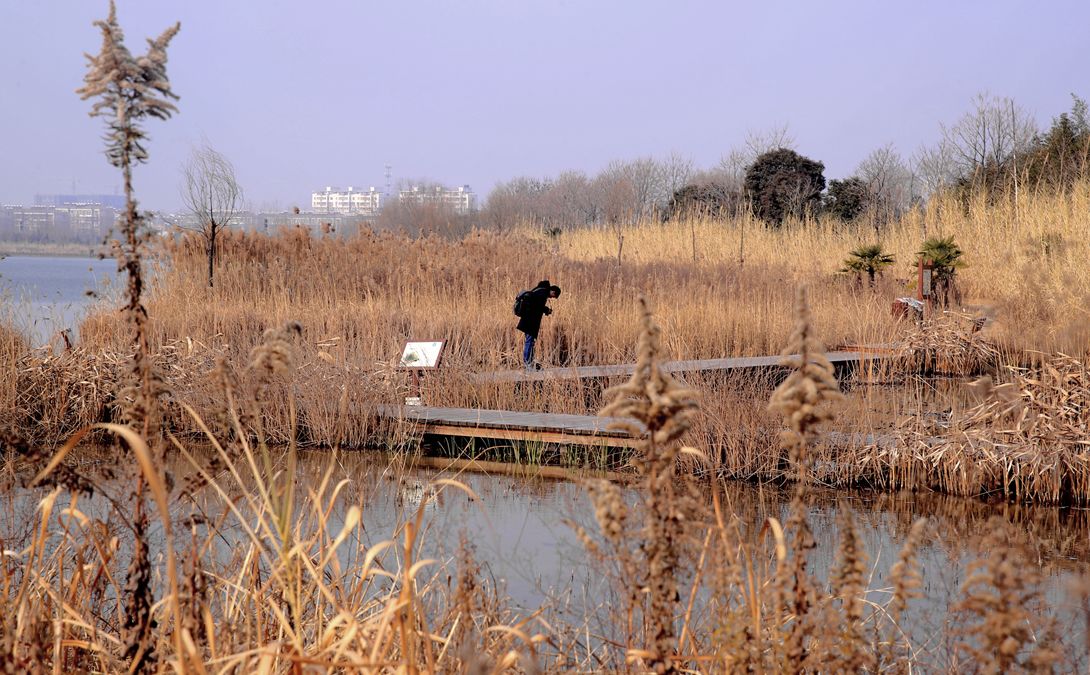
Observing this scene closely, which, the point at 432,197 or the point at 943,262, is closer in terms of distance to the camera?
the point at 943,262

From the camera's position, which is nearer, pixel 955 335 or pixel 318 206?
pixel 955 335

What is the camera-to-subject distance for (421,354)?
9.45 metres

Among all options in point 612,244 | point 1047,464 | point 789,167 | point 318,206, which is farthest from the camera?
point 318,206

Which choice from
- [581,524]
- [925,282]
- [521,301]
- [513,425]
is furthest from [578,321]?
[581,524]

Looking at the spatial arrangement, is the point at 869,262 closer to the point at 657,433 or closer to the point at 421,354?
the point at 421,354

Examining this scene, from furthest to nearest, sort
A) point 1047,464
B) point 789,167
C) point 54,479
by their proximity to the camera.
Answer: point 789,167, point 1047,464, point 54,479

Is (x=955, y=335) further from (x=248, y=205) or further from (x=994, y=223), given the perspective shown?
(x=248, y=205)

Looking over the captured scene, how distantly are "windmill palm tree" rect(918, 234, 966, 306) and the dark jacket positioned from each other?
20.5ft

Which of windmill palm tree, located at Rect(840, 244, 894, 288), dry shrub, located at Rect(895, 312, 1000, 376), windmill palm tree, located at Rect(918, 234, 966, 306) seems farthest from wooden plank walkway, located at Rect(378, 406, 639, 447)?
windmill palm tree, located at Rect(840, 244, 894, 288)

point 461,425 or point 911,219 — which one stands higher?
point 911,219

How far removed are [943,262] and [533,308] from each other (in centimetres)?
673

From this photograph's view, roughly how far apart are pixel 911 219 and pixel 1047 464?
12.4 meters

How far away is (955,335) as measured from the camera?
1170 centimetres

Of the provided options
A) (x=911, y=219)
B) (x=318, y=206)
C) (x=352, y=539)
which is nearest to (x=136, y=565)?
(x=352, y=539)
